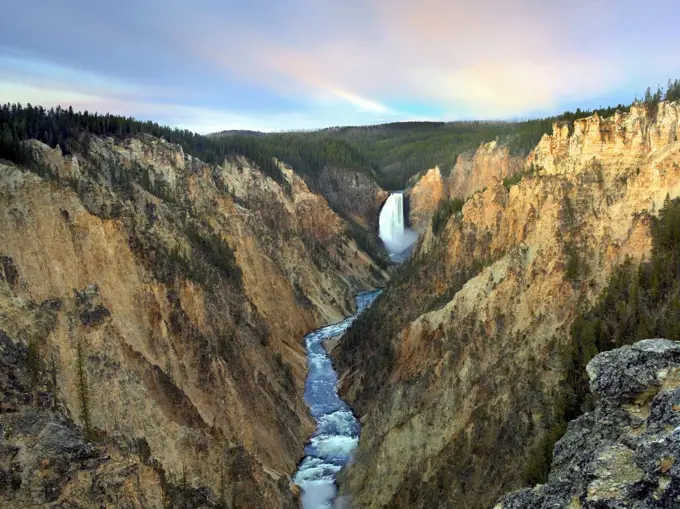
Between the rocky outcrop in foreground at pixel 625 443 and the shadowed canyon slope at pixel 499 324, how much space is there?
22.0 feet

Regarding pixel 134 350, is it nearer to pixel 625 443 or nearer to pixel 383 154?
pixel 625 443

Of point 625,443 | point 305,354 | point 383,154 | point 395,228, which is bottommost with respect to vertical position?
point 305,354

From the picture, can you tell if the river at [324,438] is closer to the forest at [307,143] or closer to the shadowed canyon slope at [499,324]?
the shadowed canyon slope at [499,324]

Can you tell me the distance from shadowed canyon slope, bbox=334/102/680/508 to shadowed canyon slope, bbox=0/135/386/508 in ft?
16.2

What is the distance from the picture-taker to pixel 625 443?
934 cm

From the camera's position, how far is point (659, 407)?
30.2 ft

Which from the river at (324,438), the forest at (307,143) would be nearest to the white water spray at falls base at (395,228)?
the forest at (307,143)

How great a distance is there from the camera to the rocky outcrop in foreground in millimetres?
7914

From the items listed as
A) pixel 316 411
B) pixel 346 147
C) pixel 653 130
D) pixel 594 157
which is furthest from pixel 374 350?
pixel 346 147

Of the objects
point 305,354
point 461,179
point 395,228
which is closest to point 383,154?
point 395,228

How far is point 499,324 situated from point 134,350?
1542cm

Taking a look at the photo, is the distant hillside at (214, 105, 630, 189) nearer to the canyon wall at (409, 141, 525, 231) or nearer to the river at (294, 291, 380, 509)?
the canyon wall at (409, 141, 525, 231)

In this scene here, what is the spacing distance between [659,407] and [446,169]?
9446 centimetres

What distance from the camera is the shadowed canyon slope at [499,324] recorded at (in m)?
20.0
